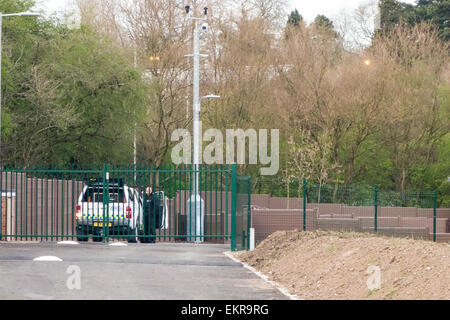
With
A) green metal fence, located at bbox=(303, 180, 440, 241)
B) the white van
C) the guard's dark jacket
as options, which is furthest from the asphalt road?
green metal fence, located at bbox=(303, 180, 440, 241)

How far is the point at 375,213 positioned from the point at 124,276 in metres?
15.1

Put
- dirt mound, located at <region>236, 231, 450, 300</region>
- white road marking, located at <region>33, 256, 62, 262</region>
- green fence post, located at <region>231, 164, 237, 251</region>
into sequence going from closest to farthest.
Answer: dirt mound, located at <region>236, 231, 450, 300</region>, white road marking, located at <region>33, 256, 62, 262</region>, green fence post, located at <region>231, 164, 237, 251</region>

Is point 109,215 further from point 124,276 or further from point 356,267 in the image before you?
point 356,267

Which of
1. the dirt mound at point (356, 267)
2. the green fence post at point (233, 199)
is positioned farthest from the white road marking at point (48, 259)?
the green fence post at point (233, 199)

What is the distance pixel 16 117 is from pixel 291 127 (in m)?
14.3

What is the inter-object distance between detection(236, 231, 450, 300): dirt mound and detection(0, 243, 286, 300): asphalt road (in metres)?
0.66

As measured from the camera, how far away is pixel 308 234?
20.1m

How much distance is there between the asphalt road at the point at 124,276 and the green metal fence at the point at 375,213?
7241 mm

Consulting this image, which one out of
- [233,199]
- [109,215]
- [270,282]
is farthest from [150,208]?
[270,282]

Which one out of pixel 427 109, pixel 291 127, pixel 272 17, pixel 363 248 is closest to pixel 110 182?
pixel 363 248

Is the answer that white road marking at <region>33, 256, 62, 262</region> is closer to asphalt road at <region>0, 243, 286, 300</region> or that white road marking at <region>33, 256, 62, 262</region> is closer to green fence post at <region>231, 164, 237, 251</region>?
asphalt road at <region>0, 243, 286, 300</region>

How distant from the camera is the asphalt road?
1288cm

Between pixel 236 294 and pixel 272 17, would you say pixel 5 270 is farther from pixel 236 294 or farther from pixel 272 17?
pixel 272 17

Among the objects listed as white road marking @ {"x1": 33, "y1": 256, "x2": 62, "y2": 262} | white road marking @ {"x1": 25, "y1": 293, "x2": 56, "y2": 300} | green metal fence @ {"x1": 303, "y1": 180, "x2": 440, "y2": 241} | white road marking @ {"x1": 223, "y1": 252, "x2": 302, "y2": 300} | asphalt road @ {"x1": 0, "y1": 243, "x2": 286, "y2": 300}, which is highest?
green metal fence @ {"x1": 303, "y1": 180, "x2": 440, "y2": 241}
